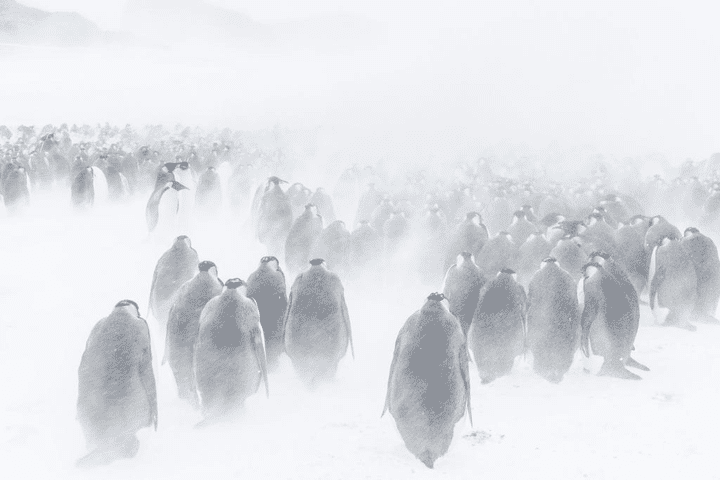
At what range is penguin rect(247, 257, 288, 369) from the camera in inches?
200

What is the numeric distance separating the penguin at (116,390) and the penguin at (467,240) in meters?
4.09

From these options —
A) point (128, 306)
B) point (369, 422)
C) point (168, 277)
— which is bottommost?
point (369, 422)

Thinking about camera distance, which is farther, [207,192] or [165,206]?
[207,192]

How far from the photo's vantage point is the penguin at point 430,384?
381 cm

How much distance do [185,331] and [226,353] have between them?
1.59ft

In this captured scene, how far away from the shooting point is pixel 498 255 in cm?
643

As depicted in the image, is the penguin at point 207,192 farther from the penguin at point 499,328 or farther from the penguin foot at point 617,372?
the penguin foot at point 617,372

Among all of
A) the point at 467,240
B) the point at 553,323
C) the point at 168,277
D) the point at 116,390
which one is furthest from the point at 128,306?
the point at 467,240

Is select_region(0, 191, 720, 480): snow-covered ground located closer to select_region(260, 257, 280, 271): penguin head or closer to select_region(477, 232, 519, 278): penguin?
select_region(260, 257, 280, 271): penguin head

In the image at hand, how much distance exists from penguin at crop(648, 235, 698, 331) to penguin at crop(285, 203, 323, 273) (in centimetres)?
386

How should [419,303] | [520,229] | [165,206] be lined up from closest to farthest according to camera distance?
[419,303] < [520,229] < [165,206]

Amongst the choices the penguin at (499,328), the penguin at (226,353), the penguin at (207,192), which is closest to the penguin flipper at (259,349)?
the penguin at (226,353)

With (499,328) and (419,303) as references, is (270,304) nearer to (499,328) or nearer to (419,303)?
(499,328)

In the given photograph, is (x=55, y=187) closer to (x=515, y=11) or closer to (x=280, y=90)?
(x=280, y=90)
